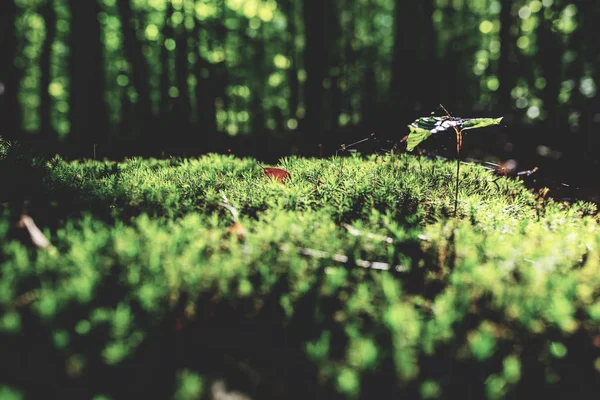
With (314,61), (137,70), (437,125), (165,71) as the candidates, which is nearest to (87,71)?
(137,70)

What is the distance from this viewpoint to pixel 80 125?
14.0 metres

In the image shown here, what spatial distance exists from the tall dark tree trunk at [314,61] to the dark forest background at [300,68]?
48 millimetres

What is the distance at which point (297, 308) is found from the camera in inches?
59.9

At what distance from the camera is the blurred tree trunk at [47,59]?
18016 mm

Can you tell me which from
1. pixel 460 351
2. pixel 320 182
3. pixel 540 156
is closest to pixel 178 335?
pixel 460 351

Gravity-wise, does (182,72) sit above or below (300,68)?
below

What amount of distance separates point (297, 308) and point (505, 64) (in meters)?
18.3

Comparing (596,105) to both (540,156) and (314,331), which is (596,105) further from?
(314,331)

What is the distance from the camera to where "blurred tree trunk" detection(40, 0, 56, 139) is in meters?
18.0

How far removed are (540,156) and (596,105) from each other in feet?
40.7

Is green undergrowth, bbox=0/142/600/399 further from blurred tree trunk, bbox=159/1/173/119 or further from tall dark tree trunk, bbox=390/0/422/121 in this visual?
blurred tree trunk, bbox=159/1/173/119

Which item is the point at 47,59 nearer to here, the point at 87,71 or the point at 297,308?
the point at 87,71

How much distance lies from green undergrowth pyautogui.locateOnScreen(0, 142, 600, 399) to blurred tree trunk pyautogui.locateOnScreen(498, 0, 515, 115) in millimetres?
15472

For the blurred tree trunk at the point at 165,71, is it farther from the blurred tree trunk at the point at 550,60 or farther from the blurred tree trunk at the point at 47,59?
the blurred tree trunk at the point at 550,60
